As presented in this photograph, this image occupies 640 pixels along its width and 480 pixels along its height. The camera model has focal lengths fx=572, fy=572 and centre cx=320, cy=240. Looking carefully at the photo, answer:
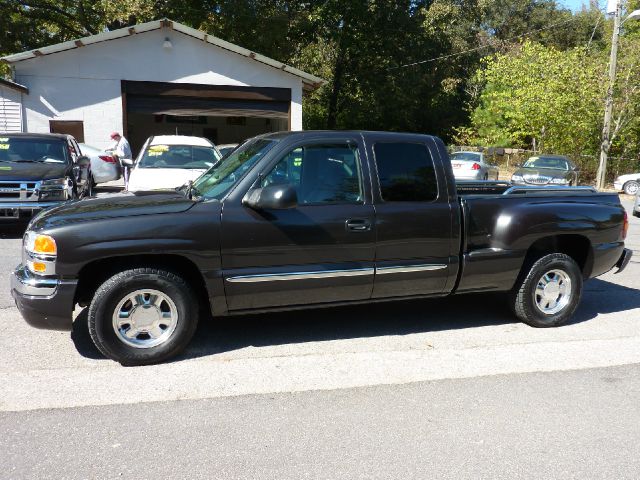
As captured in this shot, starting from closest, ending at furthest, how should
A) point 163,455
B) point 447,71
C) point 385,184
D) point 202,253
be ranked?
point 163,455
point 202,253
point 385,184
point 447,71

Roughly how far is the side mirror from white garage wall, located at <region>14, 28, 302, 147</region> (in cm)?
1626

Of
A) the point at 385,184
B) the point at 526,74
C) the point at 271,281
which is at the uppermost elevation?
the point at 526,74

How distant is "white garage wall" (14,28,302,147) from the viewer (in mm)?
18062

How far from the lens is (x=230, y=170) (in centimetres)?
481

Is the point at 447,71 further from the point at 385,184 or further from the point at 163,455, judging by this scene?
the point at 163,455

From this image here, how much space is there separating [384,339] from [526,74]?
25551mm

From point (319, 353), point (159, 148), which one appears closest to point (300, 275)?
point (319, 353)

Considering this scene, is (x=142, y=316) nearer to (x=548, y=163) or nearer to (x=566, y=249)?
(x=566, y=249)

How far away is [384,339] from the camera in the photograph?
16.6 ft

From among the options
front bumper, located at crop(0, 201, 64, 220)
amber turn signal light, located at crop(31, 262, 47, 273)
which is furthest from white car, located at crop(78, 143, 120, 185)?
amber turn signal light, located at crop(31, 262, 47, 273)

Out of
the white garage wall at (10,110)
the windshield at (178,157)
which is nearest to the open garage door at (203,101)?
the white garage wall at (10,110)

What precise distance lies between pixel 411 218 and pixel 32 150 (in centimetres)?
841

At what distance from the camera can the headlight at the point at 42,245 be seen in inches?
158

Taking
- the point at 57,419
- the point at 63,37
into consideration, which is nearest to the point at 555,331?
the point at 57,419
